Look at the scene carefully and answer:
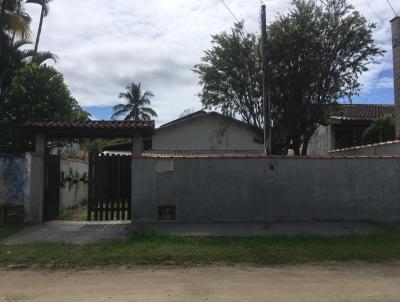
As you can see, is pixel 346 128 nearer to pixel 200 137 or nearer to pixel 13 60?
pixel 200 137

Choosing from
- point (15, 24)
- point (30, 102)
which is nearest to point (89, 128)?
point (30, 102)

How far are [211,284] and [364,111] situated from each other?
2321 centimetres

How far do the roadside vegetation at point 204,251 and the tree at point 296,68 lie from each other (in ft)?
31.4

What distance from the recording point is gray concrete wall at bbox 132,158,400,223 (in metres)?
14.4

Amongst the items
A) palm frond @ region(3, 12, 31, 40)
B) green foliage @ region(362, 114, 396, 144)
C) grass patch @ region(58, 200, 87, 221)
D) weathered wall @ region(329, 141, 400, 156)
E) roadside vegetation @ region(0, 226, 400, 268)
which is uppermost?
palm frond @ region(3, 12, 31, 40)

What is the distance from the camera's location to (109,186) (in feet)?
48.9

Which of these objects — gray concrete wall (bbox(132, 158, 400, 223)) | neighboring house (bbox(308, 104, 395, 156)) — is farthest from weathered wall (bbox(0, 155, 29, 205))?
neighboring house (bbox(308, 104, 395, 156))

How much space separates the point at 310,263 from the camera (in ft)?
30.7

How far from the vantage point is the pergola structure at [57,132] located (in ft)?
47.7

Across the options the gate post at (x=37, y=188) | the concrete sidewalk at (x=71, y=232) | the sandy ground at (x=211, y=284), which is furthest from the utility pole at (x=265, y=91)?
the sandy ground at (x=211, y=284)

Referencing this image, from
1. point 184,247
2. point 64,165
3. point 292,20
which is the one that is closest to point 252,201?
point 184,247

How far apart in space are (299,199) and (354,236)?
2743 millimetres

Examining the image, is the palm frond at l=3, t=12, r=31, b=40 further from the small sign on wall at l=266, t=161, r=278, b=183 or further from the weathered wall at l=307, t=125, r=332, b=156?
the weathered wall at l=307, t=125, r=332, b=156

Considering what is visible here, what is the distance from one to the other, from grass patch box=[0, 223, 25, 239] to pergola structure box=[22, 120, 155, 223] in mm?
672
